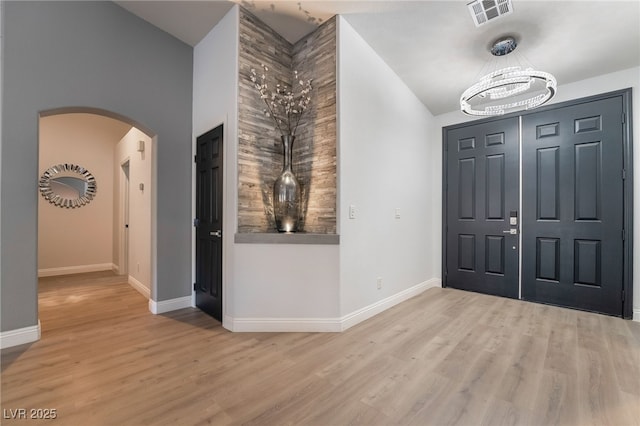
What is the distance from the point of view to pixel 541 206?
3.66 meters

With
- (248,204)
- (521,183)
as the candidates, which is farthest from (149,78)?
(521,183)

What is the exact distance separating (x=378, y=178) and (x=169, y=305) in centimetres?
287

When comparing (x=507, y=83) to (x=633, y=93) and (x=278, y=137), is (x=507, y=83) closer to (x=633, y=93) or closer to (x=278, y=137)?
(x=633, y=93)

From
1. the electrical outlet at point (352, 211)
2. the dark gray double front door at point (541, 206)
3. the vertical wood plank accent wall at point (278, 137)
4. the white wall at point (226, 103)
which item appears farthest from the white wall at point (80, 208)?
the dark gray double front door at point (541, 206)

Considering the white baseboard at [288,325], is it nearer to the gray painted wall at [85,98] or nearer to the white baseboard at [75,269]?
the gray painted wall at [85,98]

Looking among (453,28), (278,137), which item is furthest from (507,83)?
(278,137)

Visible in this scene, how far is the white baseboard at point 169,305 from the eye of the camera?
10.5 ft

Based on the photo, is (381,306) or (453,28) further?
(381,306)

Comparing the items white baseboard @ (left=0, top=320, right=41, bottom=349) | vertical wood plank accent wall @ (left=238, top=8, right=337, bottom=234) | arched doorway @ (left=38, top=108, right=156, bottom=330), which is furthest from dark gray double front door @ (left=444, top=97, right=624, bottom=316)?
arched doorway @ (left=38, top=108, right=156, bottom=330)

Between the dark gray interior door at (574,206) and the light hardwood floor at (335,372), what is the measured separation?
0.49 metres

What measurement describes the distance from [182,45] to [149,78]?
2.13 feet

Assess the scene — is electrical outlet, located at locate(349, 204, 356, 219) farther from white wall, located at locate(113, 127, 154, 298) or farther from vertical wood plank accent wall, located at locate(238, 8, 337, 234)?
white wall, located at locate(113, 127, 154, 298)

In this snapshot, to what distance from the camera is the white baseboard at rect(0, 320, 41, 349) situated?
2306 millimetres

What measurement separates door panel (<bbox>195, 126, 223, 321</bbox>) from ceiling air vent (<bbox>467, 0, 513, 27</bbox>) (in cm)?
259
